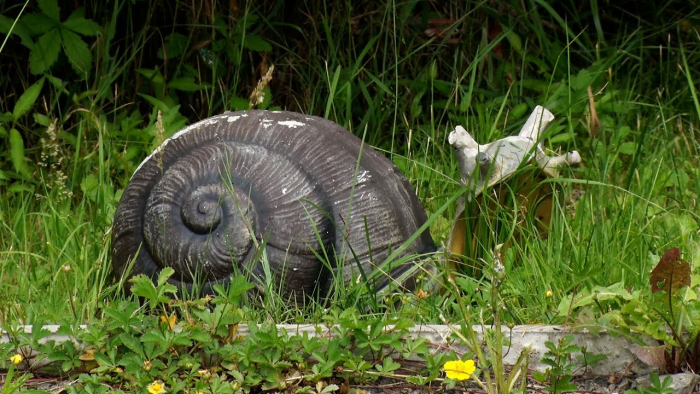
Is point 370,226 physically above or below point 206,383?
above

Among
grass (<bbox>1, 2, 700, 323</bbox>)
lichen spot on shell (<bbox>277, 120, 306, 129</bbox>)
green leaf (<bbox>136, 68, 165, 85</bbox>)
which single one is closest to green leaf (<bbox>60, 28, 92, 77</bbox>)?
grass (<bbox>1, 2, 700, 323</bbox>)

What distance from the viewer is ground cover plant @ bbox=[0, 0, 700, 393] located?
216 cm

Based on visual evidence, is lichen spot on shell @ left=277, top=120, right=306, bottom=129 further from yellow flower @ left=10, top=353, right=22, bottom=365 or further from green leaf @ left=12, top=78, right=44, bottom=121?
green leaf @ left=12, top=78, right=44, bottom=121

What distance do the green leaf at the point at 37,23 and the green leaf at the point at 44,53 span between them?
0.03m

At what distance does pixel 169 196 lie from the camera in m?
2.78

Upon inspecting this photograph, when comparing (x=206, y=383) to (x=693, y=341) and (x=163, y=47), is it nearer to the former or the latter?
(x=693, y=341)

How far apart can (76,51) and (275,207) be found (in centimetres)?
178

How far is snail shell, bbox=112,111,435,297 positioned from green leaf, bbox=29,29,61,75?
1302mm

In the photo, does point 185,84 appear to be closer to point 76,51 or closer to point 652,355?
point 76,51

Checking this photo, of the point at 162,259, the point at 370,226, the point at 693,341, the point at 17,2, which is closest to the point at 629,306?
the point at 693,341

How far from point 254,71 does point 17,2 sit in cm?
112

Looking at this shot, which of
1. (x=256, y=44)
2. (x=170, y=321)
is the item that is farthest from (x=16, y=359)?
(x=256, y=44)

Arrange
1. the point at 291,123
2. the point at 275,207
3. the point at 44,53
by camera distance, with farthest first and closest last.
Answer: the point at 44,53 → the point at 291,123 → the point at 275,207

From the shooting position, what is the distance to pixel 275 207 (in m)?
2.72
